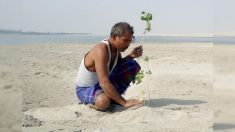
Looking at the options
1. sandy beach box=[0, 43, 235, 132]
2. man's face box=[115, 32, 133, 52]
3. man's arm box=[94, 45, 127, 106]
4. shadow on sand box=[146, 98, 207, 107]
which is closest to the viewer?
sandy beach box=[0, 43, 235, 132]

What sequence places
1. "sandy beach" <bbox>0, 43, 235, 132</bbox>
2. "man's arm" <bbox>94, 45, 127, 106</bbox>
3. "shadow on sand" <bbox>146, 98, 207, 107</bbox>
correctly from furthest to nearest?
"shadow on sand" <bbox>146, 98, 207, 107</bbox> < "man's arm" <bbox>94, 45, 127, 106</bbox> < "sandy beach" <bbox>0, 43, 235, 132</bbox>

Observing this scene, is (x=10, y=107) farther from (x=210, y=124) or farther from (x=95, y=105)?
(x=95, y=105)

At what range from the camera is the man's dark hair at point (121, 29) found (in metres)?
3.47

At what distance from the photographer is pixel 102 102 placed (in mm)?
3539

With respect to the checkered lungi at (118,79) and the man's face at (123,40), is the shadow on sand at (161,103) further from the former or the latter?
the man's face at (123,40)

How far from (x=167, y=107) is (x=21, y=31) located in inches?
106

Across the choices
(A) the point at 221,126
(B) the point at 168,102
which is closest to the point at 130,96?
(B) the point at 168,102

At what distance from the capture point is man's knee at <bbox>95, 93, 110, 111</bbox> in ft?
11.6

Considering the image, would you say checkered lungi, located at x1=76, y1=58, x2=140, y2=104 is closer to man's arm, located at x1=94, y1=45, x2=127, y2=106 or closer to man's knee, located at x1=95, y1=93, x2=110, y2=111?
man's knee, located at x1=95, y1=93, x2=110, y2=111

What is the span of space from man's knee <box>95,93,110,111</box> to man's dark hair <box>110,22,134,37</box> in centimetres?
59

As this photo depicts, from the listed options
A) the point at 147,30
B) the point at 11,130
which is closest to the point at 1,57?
the point at 11,130

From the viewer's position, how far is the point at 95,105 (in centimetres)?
363

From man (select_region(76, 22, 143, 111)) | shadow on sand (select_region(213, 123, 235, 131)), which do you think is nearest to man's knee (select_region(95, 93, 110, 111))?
man (select_region(76, 22, 143, 111))

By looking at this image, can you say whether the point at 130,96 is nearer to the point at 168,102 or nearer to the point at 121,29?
the point at 168,102
